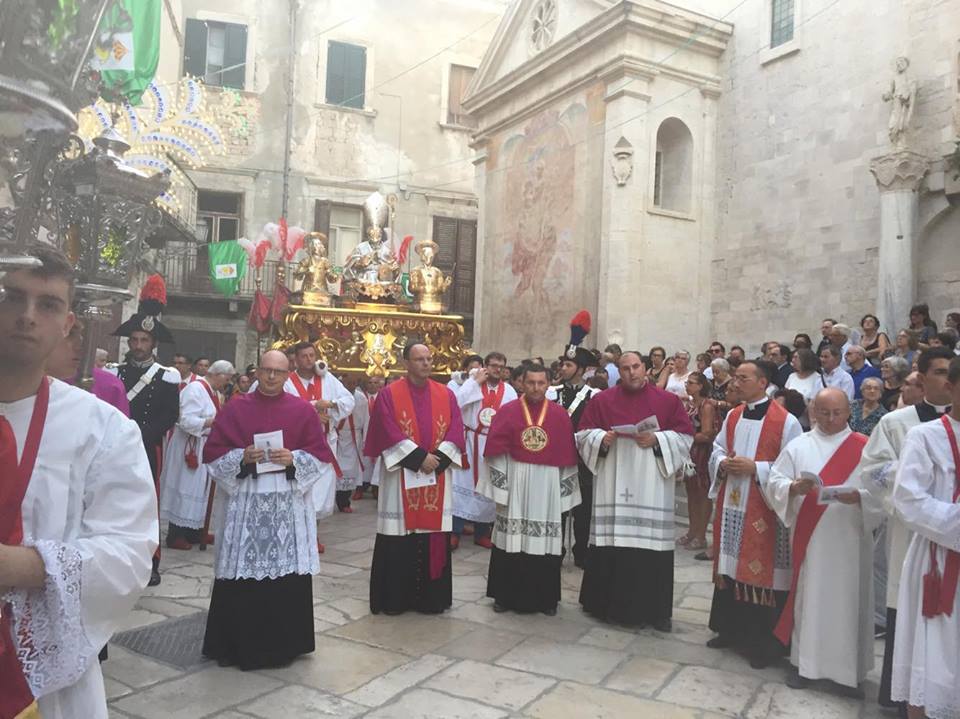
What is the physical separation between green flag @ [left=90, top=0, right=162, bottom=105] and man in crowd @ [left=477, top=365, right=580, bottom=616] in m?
3.33

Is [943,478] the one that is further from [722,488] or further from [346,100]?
[346,100]

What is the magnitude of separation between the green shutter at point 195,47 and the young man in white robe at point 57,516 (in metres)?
21.6

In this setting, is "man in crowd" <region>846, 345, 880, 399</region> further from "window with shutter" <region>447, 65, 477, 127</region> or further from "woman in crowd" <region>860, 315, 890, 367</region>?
"window with shutter" <region>447, 65, 477, 127</region>

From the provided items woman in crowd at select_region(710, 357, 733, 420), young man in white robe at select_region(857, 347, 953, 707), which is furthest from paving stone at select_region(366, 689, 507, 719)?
woman in crowd at select_region(710, 357, 733, 420)

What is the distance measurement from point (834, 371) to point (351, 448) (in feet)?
18.8

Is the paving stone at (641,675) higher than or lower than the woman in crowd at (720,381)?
lower

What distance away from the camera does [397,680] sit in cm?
429

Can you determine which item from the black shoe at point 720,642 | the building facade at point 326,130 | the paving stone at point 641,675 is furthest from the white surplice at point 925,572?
the building facade at point 326,130

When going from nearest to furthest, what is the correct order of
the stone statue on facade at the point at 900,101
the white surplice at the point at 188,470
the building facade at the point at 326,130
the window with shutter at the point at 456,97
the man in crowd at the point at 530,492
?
the man in crowd at the point at 530,492 → the white surplice at the point at 188,470 → the stone statue on facade at the point at 900,101 → the building facade at the point at 326,130 → the window with shutter at the point at 456,97

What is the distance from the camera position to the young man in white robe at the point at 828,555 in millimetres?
4168

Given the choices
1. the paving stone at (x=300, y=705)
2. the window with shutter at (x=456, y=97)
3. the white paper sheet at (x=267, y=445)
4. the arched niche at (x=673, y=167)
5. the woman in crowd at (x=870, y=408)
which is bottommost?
the paving stone at (x=300, y=705)

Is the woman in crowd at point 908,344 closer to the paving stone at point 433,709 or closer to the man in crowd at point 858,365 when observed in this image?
the man in crowd at point 858,365

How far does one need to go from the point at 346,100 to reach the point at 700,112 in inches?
445

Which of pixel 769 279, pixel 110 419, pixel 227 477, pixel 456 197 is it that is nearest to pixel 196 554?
pixel 227 477
